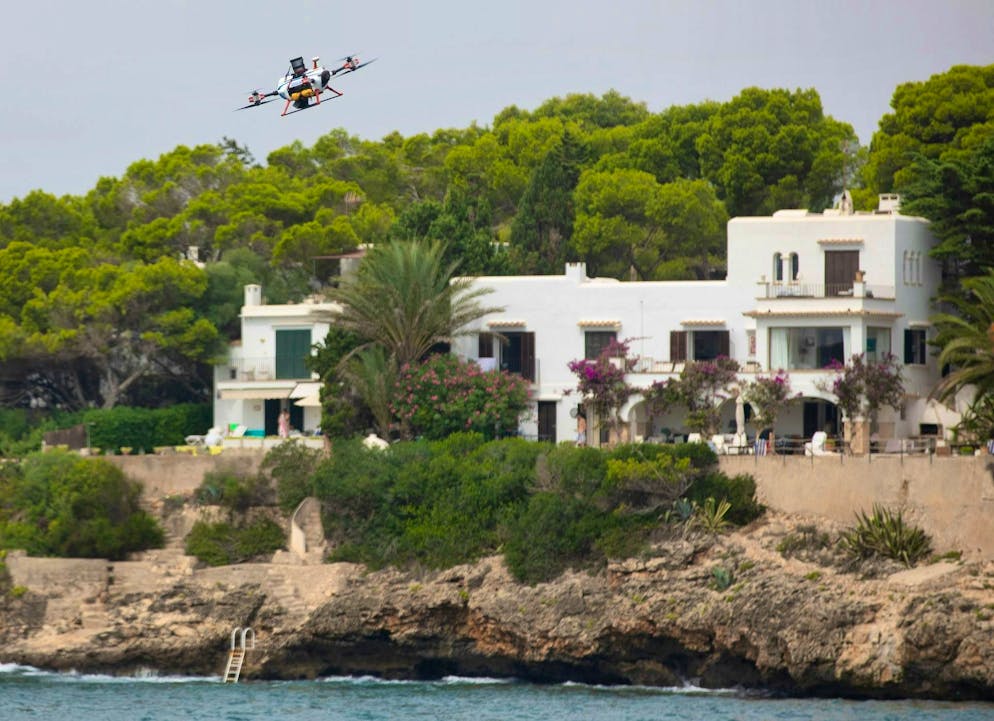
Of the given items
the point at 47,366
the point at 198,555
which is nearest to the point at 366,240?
the point at 47,366

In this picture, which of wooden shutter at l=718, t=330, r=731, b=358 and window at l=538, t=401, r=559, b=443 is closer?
wooden shutter at l=718, t=330, r=731, b=358

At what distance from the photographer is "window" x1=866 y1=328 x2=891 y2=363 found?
7031 cm

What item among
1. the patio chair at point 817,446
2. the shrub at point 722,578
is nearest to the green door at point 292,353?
the patio chair at point 817,446

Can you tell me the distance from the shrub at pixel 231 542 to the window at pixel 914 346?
1608 cm

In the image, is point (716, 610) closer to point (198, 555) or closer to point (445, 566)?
point (445, 566)

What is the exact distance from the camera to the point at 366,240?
3243 inches

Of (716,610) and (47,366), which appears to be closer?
(716,610)

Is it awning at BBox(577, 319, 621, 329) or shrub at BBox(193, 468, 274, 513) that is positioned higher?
awning at BBox(577, 319, 621, 329)

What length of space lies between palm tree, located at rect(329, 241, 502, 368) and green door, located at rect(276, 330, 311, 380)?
10.6ft

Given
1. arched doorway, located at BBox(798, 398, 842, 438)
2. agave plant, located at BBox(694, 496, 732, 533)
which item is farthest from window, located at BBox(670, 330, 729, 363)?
agave plant, located at BBox(694, 496, 732, 533)

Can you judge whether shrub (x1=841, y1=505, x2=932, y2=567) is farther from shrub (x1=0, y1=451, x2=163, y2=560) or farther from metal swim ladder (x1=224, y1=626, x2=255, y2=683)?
shrub (x1=0, y1=451, x2=163, y2=560)

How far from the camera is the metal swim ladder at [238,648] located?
6700 cm

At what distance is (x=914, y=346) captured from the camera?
7131cm

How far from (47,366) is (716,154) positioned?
20220 millimetres
